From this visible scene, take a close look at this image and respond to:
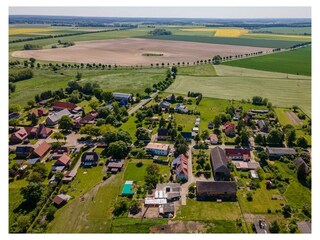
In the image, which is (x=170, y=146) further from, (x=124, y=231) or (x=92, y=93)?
(x=92, y=93)

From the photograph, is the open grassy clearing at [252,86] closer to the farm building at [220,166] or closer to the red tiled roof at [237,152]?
the red tiled roof at [237,152]

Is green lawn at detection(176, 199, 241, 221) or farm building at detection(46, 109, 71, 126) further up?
farm building at detection(46, 109, 71, 126)

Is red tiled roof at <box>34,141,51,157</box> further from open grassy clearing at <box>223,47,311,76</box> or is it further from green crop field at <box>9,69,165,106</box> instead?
open grassy clearing at <box>223,47,311,76</box>

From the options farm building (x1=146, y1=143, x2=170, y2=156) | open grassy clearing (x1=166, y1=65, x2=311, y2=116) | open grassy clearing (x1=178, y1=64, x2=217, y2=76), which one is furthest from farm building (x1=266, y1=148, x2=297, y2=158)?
open grassy clearing (x1=178, y1=64, x2=217, y2=76)

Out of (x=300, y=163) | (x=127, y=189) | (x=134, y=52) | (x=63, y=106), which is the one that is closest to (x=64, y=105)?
(x=63, y=106)

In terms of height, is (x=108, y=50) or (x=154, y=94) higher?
(x=108, y=50)

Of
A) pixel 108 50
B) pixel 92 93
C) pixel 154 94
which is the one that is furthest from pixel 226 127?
pixel 108 50
